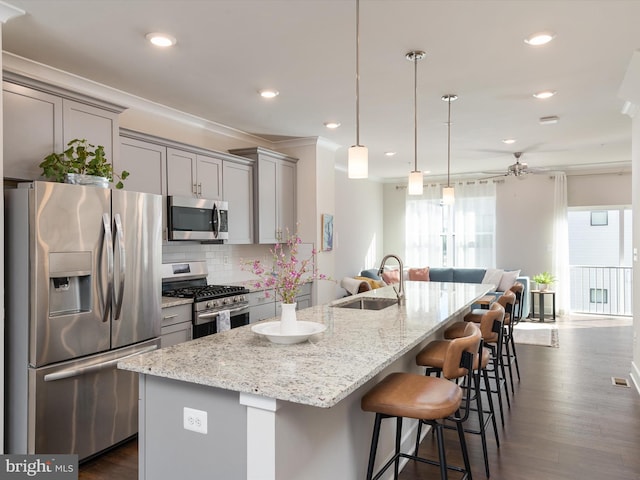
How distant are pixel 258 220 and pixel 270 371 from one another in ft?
12.0

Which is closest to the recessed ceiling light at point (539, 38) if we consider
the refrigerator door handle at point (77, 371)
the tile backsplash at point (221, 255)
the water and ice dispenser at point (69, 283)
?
the water and ice dispenser at point (69, 283)

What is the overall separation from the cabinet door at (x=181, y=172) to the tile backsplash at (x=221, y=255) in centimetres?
57

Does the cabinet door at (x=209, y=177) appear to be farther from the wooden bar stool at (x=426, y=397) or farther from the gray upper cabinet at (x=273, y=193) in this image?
the wooden bar stool at (x=426, y=397)

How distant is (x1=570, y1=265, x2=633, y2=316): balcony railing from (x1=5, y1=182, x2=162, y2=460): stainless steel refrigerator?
808 centimetres

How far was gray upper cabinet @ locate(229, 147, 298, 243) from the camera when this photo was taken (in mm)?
5281

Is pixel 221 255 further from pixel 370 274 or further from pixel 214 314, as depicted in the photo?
pixel 370 274

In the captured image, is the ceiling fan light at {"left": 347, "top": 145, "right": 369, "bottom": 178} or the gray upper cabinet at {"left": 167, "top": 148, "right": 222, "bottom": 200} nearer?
the ceiling fan light at {"left": 347, "top": 145, "right": 369, "bottom": 178}

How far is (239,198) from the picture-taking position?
16.7 ft

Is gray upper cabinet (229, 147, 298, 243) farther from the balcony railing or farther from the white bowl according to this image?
the balcony railing

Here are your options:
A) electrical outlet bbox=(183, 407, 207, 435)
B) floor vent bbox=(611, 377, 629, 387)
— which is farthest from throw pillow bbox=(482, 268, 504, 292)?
electrical outlet bbox=(183, 407, 207, 435)

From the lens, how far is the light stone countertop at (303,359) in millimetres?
1572

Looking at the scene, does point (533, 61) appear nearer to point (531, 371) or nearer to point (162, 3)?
point (162, 3)

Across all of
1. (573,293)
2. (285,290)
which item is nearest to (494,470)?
(285,290)

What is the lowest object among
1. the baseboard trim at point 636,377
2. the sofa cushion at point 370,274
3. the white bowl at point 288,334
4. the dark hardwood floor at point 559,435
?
the dark hardwood floor at point 559,435
